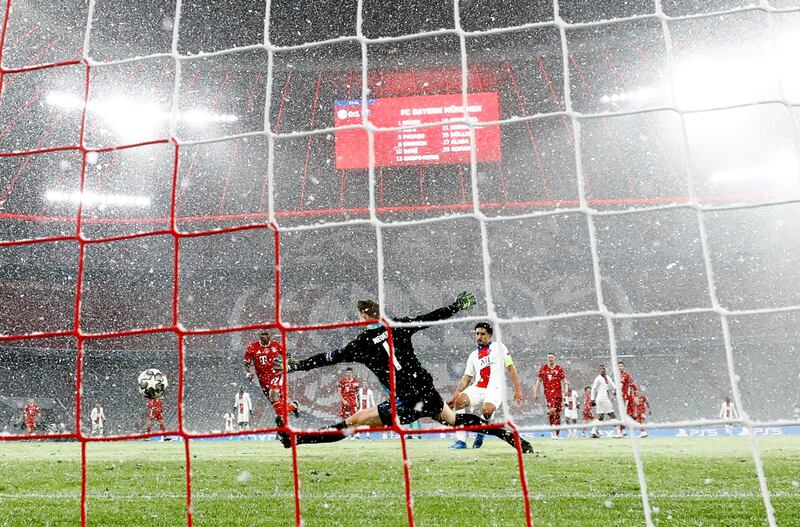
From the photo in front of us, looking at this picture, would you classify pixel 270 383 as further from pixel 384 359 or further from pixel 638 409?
pixel 638 409

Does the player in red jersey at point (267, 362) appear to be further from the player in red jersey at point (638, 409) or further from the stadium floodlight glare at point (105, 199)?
the stadium floodlight glare at point (105, 199)

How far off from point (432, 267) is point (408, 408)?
1403 centimetres

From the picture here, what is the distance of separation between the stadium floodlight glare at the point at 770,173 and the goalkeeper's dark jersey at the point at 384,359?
17.0 metres

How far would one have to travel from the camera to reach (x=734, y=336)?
674 inches

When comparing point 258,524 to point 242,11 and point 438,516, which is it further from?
point 242,11

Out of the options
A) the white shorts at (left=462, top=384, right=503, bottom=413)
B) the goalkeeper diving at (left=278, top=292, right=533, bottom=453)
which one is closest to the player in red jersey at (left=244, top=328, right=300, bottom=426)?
the white shorts at (left=462, top=384, right=503, bottom=413)

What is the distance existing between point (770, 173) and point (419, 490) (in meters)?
17.7

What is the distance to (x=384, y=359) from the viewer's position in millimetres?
4578

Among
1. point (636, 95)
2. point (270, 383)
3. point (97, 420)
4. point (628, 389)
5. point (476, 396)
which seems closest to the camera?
point (476, 396)

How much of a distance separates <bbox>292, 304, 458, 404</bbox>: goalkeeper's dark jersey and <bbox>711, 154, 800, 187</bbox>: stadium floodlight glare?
17.0 meters

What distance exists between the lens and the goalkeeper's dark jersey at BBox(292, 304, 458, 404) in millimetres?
4465

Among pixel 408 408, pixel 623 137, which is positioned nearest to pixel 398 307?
pixel 623 137

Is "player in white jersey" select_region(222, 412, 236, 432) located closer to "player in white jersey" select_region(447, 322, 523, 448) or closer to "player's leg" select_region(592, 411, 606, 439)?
"player's leg" select_region(592, 411, 606, 439)

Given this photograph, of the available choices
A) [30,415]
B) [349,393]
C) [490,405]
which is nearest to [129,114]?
[30,415]
